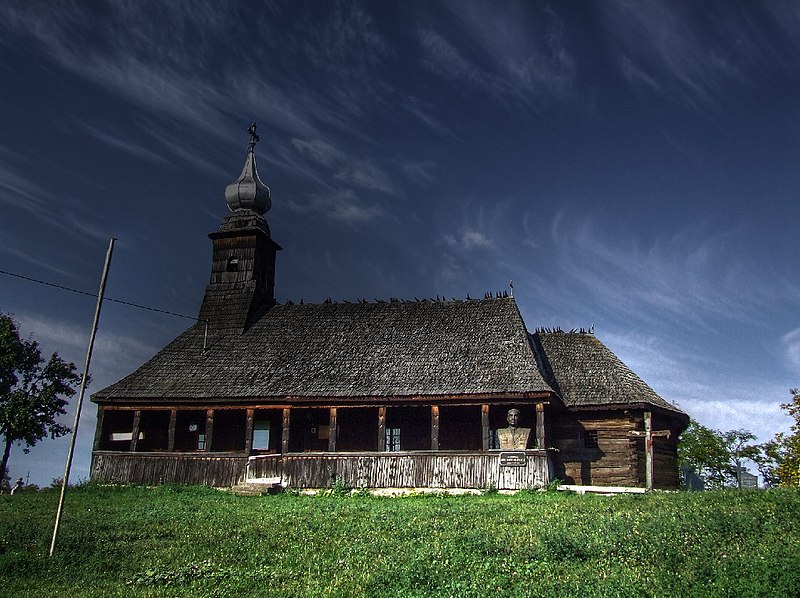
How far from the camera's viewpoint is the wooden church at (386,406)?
28.6 metres

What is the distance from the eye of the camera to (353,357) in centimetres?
3250

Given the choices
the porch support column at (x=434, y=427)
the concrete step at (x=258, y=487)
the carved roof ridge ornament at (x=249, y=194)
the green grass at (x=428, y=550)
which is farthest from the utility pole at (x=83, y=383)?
the carved roof ridge ornament at (x=249, y=194)

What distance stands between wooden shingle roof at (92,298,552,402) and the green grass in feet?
28.1

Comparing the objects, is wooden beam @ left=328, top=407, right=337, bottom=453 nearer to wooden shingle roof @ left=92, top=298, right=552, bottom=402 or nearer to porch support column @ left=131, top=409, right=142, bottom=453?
wooden shingle roof @ left=92, top=298, right=552, bottom=402

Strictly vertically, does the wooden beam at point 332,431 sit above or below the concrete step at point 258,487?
above

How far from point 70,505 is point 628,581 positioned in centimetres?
1773

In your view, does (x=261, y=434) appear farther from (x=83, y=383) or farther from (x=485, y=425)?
(x=83, y=383)

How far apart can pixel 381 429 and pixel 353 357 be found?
13.1 ft

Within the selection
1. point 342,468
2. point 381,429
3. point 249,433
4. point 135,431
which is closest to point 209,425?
point 249,433

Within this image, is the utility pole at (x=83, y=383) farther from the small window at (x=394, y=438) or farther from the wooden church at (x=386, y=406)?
the small window at (x=394, y=438)

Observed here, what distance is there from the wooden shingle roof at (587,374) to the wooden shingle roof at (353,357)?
1786mm

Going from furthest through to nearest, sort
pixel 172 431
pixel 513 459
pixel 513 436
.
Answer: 1. pixel 172 431
2. pixel 513 436
3. pixel 513 459

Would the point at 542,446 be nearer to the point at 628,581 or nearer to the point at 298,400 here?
the point at 298,400

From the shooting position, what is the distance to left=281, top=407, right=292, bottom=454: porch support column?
98.7 feet
